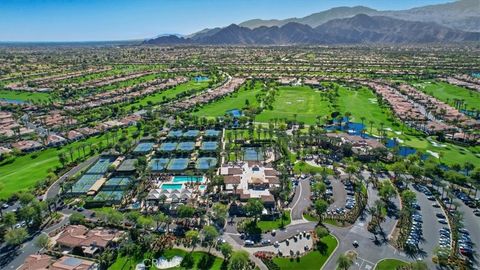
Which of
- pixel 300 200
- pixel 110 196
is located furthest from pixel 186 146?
pixel 300 200

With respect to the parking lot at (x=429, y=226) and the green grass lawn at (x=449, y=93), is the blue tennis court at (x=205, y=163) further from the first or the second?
the green grass lawn at (x=449, y=93)

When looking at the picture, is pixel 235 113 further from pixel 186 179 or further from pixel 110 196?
pixel 110 196

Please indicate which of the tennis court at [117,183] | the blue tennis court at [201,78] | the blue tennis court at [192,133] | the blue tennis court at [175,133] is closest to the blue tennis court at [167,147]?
the blue tennis court at [175,133]

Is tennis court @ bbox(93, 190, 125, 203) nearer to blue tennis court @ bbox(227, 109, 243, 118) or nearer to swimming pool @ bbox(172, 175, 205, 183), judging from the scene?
swimming pool @ bbox(172, 175, 205, 183)

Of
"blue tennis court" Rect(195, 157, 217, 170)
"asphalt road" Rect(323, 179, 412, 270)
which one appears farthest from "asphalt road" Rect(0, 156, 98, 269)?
"asphalt road" Rect(323, 179, 412, 270)

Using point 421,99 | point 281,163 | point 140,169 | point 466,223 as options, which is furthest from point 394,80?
point 140,169

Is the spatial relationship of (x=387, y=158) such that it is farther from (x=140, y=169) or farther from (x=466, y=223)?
(x=140, y=169)

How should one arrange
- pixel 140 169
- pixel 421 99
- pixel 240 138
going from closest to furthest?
1. pixel 140 169
2. pixel 240 138
3. pixel 421 99
